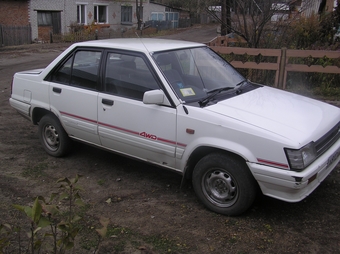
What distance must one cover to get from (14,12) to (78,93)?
25.2 m

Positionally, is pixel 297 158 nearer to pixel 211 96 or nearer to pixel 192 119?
pixel 192 119

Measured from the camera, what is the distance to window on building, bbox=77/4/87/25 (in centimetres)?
3372

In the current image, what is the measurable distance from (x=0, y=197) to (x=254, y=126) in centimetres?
308

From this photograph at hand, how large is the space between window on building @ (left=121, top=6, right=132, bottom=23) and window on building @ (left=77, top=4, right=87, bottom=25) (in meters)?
6.04

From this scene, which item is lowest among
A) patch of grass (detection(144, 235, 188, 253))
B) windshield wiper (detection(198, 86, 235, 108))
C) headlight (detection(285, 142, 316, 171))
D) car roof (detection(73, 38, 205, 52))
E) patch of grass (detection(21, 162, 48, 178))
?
patch of grass (detection(21, 162, 48, 178))

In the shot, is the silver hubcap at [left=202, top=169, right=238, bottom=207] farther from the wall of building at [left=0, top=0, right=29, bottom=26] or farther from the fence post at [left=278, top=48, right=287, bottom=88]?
the wall of building at [left=0, top=0, right=29, bottom=26]

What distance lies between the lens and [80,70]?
5320 millimetres

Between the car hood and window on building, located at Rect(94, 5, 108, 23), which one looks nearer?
the car hood

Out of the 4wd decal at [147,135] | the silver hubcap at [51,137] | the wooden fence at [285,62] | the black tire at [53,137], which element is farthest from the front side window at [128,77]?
the wooden fence at [285,62]

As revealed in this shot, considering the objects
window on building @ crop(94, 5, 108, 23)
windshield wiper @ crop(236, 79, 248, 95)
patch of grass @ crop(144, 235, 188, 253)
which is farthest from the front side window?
window on building @ crop(94, 5, 108, 23)

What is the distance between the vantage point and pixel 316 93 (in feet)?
30.4

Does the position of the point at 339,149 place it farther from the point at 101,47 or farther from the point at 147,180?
the point at 101,47

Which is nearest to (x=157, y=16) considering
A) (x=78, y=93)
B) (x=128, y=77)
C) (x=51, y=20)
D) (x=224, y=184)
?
(x=51, y=20)

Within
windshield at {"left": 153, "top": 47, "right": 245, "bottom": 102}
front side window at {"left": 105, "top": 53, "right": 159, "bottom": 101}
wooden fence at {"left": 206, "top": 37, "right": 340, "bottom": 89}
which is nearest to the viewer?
windshield at {"left": 153, "top": 47, "right": 245, "bottom": 102}
